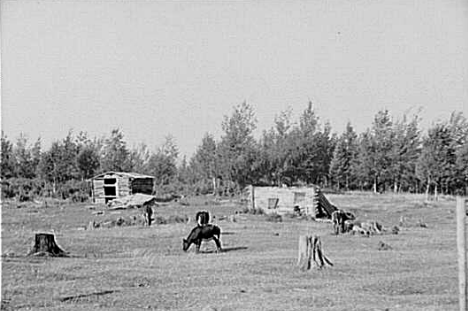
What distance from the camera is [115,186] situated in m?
34.3

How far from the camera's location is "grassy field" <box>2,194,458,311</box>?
875 cm

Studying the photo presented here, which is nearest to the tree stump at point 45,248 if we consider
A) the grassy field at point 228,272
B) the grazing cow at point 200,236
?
the grassy field at point 228,272

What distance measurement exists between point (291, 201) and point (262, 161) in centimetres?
1129

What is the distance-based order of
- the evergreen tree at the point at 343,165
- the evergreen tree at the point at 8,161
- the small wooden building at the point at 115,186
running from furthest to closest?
the evergreen tree at the point at 343,165
the evergreen tree at the point at 8,161
the small wooden building at the point at 115,186

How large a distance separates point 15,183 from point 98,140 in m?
9.86

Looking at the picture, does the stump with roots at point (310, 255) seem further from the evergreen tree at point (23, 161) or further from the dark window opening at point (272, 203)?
the evergreen tree at point (23, 161)

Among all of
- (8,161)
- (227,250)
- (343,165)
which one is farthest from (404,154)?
(227,250)

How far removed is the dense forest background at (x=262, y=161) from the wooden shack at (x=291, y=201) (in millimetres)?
7304

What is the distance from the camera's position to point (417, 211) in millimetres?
27219

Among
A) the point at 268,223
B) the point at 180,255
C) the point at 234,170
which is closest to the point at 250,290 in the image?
the point at 180,255

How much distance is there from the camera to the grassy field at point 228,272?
875 centimetres

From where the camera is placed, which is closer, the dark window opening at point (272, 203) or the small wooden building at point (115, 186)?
the dark window opening at point (272, 203)

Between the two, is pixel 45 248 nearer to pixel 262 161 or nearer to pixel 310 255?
pixel 310 255

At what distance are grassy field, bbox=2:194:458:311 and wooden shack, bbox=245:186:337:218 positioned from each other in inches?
237
